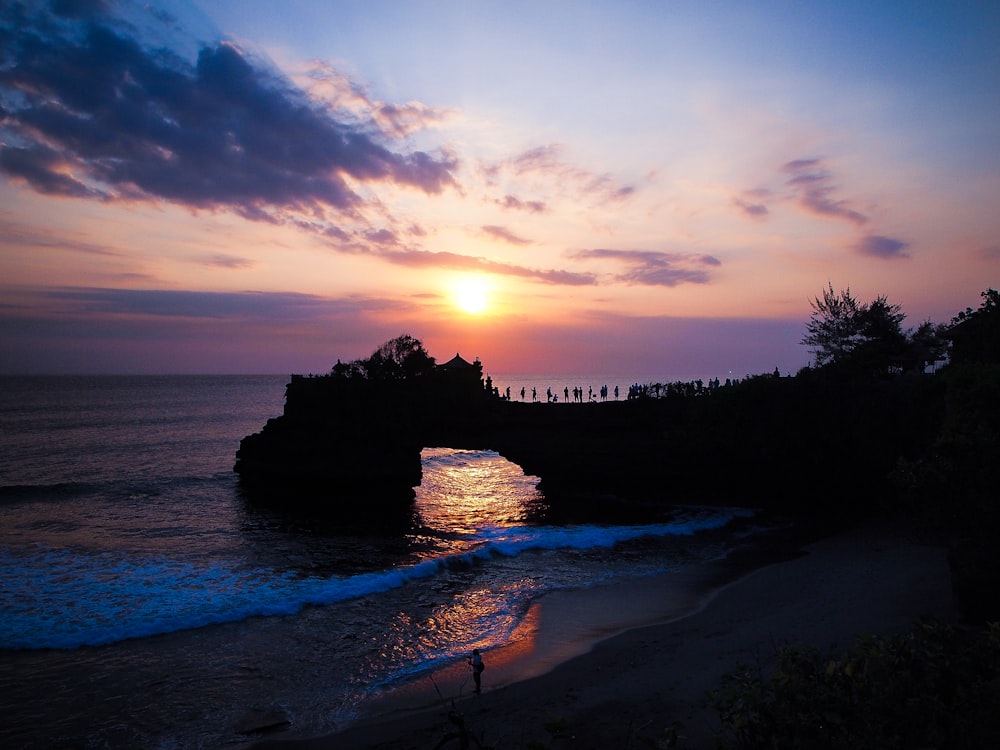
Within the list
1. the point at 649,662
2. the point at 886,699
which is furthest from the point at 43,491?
the point at 886,699

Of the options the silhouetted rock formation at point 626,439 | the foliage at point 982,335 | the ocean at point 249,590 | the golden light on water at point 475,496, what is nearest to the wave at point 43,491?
the ocean at point 249,590

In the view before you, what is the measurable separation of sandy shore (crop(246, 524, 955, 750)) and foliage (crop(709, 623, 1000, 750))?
117 cm

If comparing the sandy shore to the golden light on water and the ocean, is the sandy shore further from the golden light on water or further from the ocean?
the golden light on water

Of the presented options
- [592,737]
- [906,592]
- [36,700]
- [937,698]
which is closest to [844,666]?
[937,698]

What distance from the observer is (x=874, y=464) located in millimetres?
26000

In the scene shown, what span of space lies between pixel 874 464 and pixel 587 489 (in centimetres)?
1472

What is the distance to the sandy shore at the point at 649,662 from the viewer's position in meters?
8.41

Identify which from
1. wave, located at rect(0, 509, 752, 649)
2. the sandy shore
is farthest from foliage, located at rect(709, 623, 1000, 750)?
wave, located at rect(0, 509, 752, 649)

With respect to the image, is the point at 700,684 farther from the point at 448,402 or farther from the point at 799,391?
the point at 448,402

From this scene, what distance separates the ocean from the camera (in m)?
10.2

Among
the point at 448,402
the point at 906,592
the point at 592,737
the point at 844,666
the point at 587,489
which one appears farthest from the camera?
the point at 448,402

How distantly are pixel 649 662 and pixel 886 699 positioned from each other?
23.8ft

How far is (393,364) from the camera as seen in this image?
143ft

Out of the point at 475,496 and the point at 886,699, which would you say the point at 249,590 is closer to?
the point at 886,699
